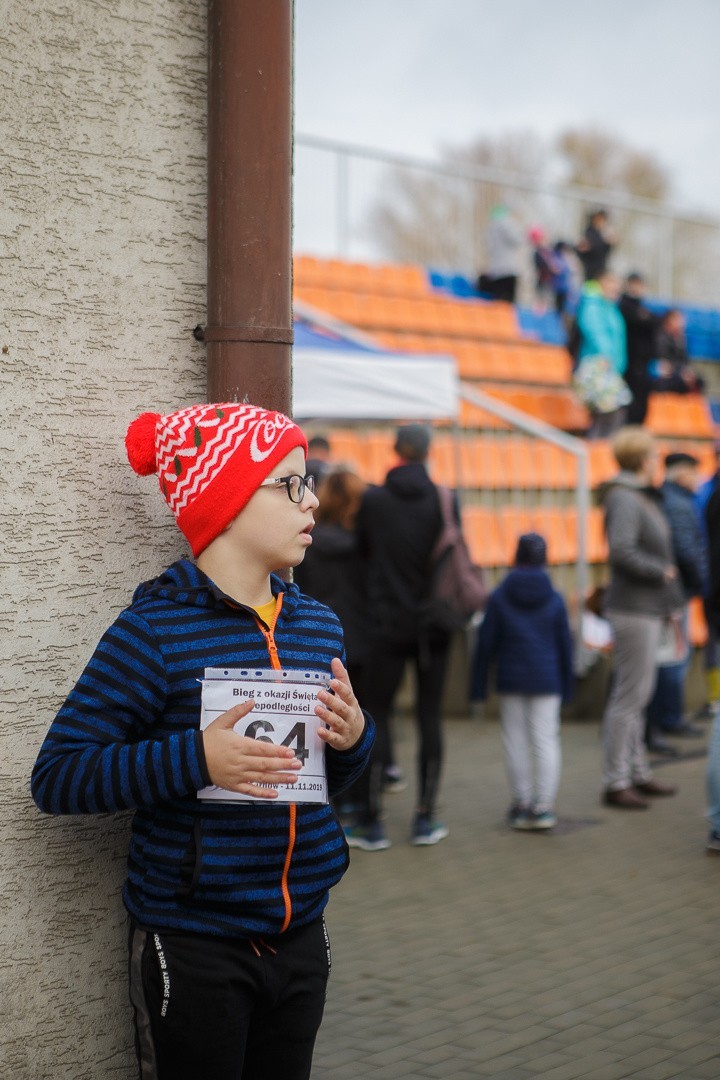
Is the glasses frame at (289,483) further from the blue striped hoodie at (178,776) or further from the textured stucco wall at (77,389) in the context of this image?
the textured stucco wall at (77,389)

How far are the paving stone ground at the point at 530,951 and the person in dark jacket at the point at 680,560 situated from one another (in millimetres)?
1644

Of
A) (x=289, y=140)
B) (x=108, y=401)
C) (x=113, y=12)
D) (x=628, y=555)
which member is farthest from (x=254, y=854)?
(x=628, y=555)

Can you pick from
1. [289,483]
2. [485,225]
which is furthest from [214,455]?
[485,225]

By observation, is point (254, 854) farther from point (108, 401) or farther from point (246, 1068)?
point (108, 401)

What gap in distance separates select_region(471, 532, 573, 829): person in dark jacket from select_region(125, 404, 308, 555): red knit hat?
4.83 meters

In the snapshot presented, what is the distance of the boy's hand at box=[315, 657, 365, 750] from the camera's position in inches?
94.8

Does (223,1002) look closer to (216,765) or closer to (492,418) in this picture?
(216,765)

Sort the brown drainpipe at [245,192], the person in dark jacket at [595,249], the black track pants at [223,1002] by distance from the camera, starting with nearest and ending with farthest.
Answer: the black track pants at [223,1002]
the brown drainpipe at [245,192]
the person in dark jacket at [595,249]

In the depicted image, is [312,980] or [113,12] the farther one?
[113,12]

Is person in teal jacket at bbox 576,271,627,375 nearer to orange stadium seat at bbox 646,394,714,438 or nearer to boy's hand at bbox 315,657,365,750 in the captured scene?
orange stadium seat at bbox 646,394,714,438

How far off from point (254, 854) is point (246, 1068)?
452 mm

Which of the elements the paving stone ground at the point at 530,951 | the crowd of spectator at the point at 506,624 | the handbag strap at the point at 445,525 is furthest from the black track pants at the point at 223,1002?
the handbag strap at the point at 445,525

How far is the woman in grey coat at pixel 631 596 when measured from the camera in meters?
7.51

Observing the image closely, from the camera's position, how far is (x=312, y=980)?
99.3 inches
